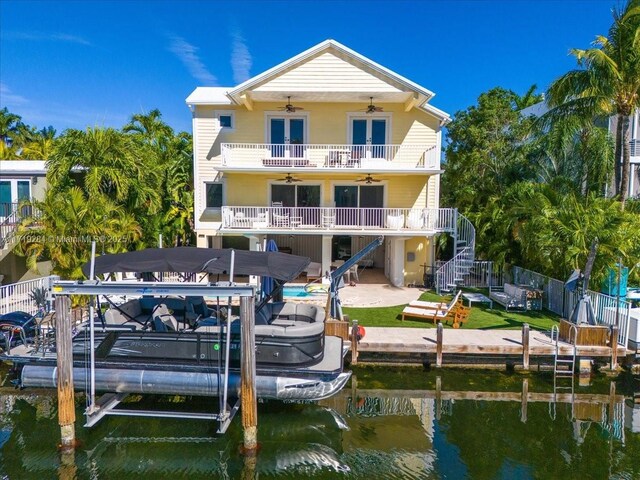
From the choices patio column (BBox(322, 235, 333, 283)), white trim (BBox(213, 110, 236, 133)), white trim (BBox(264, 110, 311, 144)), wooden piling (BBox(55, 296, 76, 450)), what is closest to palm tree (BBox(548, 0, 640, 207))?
white trim (BBox(264, 110, 311, 144))

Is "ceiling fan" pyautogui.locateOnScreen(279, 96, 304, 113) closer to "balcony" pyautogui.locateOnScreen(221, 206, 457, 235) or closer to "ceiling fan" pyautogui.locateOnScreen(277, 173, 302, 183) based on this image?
"ceiling fan" pyautogui.locateOnScreen(277, 173, 302, 183)

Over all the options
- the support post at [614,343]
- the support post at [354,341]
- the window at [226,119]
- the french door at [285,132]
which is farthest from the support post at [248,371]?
the window at [226,119]

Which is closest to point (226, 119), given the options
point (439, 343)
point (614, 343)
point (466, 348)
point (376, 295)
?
point (376, 295)

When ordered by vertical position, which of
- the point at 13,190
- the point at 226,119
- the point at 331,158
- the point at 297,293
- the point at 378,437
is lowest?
the point at 378,437

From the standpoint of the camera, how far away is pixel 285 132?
2172 centimetres

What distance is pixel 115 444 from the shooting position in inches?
345

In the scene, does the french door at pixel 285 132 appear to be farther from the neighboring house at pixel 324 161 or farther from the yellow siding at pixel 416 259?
the yellow siding at pixel 416 259

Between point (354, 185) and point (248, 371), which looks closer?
point (248, 371)

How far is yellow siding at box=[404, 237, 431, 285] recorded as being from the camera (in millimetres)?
21516

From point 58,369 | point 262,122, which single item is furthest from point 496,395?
point 262,122

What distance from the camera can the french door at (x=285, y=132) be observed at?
846 inches

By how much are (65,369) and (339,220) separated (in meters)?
14.1

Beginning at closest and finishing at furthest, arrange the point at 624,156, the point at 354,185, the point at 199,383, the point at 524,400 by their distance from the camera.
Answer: the point at 199,383 → the point at 524,400 → the point at 624,156 → the point at 354,185

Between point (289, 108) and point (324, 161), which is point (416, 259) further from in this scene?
point (289, 108)
